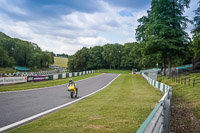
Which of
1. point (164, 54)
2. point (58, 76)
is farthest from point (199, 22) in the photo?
point (58, 76)

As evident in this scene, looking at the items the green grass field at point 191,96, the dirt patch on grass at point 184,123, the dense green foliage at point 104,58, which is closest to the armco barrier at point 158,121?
the dirt patch on grass at point 184,123

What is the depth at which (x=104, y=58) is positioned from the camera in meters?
114

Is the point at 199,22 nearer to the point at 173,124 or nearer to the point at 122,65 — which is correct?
the point at 173,124

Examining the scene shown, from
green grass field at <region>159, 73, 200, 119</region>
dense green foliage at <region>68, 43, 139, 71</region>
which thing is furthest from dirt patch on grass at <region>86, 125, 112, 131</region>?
dense green foliage at <region>68, 43, 139, 71</region>

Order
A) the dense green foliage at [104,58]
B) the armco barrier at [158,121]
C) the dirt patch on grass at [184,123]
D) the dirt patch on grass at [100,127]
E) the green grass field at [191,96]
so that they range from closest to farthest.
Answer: the armco barrier at [158,121], the dirt patch on grass at [100,127], the dirt patch on grass at [184,123], the green grass field at [191,96], the dense green foliage at [104,58]

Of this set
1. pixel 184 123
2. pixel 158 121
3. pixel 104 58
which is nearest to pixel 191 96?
pixel 184 123

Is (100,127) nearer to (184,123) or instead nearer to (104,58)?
(184,123)

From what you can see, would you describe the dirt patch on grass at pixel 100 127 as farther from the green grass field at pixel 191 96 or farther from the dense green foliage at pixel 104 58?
the dense green foliage at pixel 104 58

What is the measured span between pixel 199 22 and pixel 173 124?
27.4 metres

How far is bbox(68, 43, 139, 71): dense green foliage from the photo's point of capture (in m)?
110

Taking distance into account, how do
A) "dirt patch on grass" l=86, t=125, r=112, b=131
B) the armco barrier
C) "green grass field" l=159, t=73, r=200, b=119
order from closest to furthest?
the armco barrier
"dirt patch on grass" l=86, t=125, r=112, b=131
"green grass field" l=159, t=73, r=200, b=119

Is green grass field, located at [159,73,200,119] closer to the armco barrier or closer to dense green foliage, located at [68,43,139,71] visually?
the armco barrier

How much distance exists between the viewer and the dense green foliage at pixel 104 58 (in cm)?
10965

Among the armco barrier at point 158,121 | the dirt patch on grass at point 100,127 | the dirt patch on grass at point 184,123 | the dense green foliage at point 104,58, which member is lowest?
the dirt patch on grass at point 184,123
